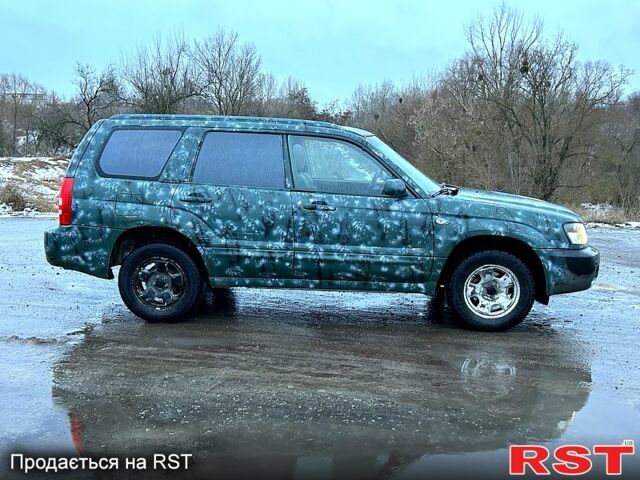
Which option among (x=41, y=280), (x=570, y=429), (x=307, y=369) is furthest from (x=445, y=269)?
(x=41, y=280)

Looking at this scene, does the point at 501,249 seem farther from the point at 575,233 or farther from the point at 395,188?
the point at 395,188

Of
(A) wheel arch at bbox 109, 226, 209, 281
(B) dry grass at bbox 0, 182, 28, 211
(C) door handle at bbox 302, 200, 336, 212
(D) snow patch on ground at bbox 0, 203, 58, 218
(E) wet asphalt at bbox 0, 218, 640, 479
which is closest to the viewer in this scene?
(E) wet asphalt at bbox 0, 218, 640, 479

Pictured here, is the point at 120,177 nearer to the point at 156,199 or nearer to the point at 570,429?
the point at 156,199

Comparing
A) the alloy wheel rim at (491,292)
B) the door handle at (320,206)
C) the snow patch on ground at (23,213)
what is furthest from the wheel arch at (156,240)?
the snow patch on ground at (23,213)

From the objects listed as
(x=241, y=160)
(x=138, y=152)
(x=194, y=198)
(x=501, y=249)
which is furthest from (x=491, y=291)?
(x=138, y=152)

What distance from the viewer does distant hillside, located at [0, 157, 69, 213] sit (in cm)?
1695

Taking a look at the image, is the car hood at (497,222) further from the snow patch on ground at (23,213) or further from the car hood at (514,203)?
the snow patch on ground at (23,213)

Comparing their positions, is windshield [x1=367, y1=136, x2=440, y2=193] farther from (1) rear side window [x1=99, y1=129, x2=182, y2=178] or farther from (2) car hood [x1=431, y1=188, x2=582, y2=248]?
(1) rear side window [x1=99, y1=129, x2=182, y2=178]

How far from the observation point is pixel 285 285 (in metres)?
5.66

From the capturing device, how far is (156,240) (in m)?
5.84

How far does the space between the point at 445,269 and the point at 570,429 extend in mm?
2316

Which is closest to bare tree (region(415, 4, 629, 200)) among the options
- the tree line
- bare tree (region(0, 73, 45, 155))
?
the tree line

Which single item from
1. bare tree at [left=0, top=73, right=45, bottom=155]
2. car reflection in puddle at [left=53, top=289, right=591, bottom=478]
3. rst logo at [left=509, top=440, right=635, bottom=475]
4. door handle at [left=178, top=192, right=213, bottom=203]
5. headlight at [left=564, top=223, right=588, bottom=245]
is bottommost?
rst logo at [left=509, top=440, right=635, bottom=475]

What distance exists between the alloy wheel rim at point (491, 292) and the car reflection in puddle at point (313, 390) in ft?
0.88
